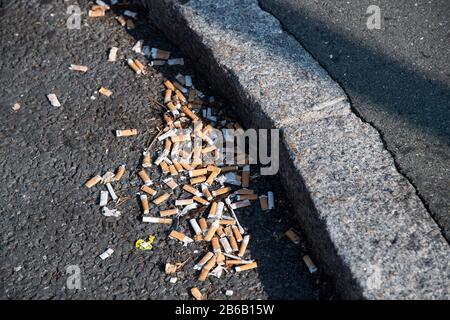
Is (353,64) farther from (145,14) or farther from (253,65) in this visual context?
(145,14)

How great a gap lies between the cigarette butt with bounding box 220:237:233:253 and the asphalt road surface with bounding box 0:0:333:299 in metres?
0.11

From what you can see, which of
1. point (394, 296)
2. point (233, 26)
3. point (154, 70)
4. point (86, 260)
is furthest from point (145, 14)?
point (394, 296)

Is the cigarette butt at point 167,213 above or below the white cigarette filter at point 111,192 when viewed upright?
below

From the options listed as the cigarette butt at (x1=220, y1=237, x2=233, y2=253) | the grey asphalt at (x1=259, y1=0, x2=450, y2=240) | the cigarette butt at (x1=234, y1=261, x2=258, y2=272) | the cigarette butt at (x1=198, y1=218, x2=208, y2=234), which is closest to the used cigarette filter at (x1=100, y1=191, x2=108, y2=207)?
the cigarette butt at (x1=198, y1=218, x2=208, y2=234)

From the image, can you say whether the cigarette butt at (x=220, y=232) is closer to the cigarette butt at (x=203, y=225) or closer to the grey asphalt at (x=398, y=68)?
the cigarette butt at (x=203, y=225)

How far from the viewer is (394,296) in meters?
2.64

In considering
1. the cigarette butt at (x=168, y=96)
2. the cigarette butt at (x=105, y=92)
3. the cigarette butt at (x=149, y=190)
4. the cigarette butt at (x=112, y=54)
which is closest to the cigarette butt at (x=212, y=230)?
the cigarette butt at (x=149, y=190)

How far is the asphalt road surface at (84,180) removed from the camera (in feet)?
9.89

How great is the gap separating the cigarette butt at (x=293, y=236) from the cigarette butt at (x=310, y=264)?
3.8 inches

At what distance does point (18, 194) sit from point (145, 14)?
153cm

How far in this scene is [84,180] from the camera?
11.2 ft

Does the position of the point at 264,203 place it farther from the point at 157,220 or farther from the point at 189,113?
the point at 189,113

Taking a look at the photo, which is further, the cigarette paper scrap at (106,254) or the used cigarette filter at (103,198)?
the used cigarette filter at (103,198)

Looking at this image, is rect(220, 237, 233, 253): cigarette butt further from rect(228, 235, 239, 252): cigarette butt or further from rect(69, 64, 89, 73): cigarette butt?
rect(69, 64, 89, 73): cigarette butt
